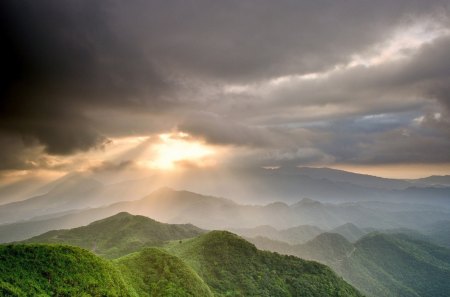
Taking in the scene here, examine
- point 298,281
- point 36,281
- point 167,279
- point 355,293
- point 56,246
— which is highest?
point 56,246

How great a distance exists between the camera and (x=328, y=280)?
377 feet

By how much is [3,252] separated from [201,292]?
155 feet

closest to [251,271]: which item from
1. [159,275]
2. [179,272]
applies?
[179,272]

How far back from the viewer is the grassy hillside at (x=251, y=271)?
101625 mm

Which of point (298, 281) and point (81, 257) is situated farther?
point (298, 281)

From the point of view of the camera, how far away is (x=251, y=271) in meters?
110

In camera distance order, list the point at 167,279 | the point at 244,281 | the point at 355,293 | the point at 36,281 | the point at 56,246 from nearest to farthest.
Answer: the point at 36,281 < the point at 56,246 < the point at 167,279 < the point at 244,281 < the point at 355,293

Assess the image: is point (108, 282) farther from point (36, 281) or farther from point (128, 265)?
point (128, 265)

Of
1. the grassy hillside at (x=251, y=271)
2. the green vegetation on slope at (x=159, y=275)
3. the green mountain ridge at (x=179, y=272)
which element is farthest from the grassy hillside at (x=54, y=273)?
the grassy hillside at (x=251, y=271)

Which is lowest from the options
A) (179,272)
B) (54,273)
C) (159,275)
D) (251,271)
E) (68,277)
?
(251,271)

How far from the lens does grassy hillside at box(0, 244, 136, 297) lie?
4512 cm

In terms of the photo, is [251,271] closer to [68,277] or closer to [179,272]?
[179,272]

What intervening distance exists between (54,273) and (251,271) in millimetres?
73937

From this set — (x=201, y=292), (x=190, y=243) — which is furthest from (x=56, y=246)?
(x=190, y=243)
